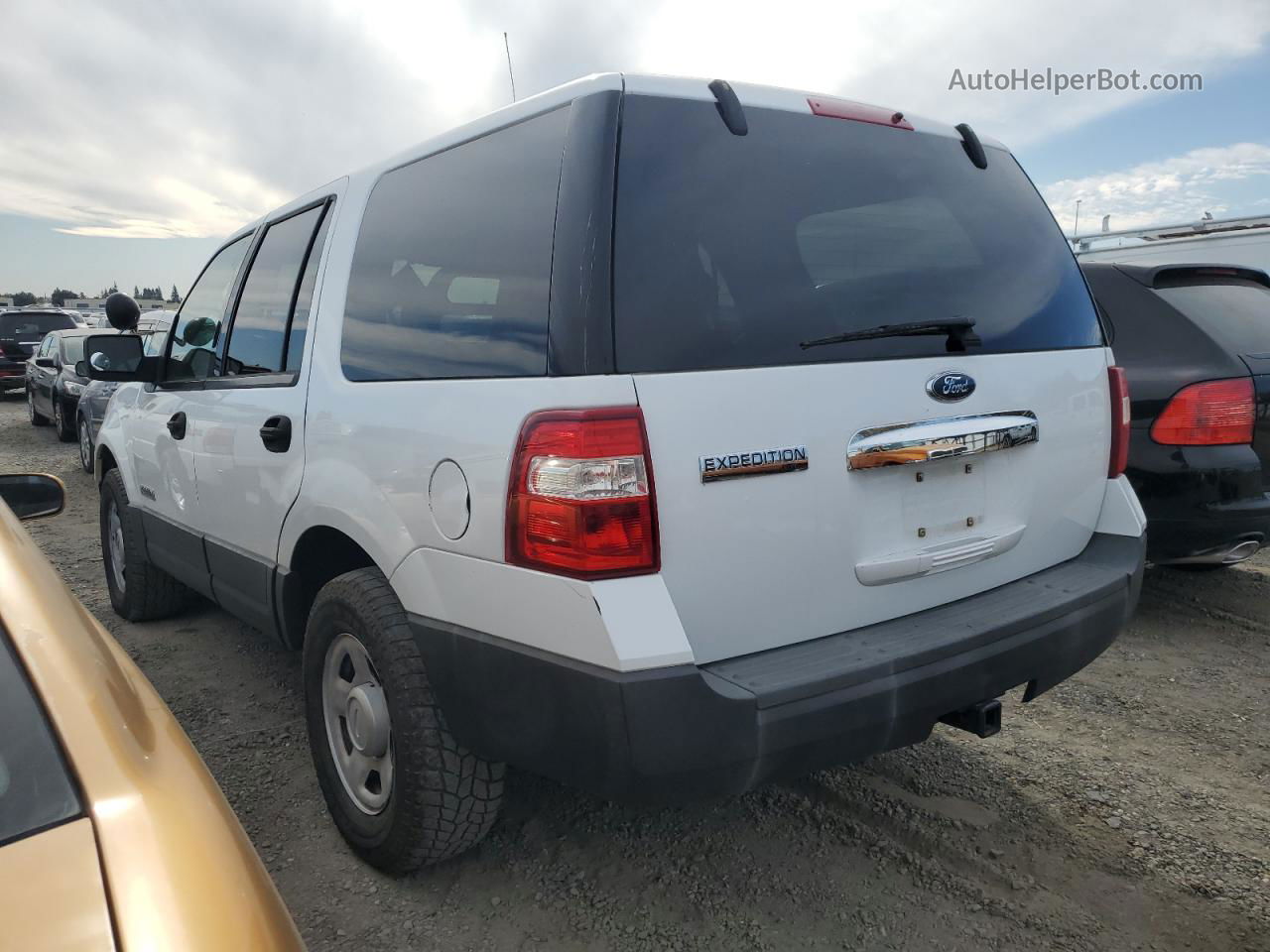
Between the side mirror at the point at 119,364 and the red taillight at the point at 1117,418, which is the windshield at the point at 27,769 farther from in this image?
the side mirror at the point at 119,364

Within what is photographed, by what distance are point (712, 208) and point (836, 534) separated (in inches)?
30.3

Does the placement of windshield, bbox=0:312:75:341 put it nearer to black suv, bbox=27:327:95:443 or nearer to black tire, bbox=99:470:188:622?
black suv, bbox=27:327:95:443

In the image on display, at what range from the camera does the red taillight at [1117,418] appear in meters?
2.64

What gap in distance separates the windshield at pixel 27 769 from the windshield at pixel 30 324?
20222 millimetres

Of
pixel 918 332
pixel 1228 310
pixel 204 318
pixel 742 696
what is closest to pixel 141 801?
pixel 742 696

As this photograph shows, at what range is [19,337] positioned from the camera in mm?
18391

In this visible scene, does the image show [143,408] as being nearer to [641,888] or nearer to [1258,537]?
[641,888]

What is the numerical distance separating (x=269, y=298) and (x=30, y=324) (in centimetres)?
1903

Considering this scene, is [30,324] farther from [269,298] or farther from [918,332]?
[918,332]

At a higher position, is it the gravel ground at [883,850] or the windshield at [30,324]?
the windshield at [30,324]

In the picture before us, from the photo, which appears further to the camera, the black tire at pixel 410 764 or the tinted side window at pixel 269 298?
the tinted side window at pixel 269 298

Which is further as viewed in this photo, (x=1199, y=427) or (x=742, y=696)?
(x=1199, y=427)

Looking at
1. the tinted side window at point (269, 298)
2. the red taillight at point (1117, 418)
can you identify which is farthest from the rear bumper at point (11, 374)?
the red taillight at point (1117, 418)

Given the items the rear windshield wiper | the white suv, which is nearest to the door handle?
the white suv
